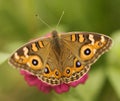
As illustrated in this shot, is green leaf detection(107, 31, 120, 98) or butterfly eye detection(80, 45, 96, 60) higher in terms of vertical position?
green leaf detection(107, 31, 120, 98)

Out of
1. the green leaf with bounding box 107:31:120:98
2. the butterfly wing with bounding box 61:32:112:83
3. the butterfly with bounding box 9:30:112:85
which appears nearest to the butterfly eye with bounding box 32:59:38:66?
the butterfly with bounding box 9:30:112:85

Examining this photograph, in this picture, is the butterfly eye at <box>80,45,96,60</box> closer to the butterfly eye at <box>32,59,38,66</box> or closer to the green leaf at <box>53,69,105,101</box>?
the butterfly eye at <box>32,59,38,66</box>

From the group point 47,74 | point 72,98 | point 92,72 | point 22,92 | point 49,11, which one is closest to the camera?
point 47,74

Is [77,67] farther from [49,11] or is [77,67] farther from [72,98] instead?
[49,11]

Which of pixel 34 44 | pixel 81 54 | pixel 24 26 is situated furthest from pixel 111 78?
pixel 24 26

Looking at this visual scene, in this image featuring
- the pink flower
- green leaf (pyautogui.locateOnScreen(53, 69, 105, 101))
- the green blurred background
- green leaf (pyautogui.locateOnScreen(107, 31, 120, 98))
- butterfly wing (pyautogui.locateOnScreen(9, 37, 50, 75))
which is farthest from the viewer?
the green blurred background
